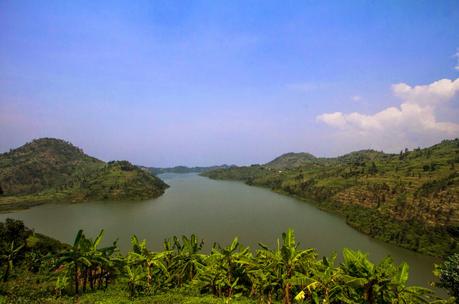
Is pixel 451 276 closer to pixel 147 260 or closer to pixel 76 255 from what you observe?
pixel 147 260

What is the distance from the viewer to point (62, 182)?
561 feet

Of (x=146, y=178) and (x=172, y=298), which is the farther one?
(x=146, y=178)

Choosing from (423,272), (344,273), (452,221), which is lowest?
(423,272)

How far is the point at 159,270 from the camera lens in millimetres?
25344

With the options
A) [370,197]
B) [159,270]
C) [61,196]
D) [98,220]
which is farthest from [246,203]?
[159,270]

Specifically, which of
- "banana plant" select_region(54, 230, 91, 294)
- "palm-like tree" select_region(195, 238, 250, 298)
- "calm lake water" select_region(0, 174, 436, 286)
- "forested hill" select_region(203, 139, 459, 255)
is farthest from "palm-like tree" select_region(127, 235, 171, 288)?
"forested hill" select_region(203, 139, 459, 255)

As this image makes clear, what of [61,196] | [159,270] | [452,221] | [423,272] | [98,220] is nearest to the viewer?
[159,270]

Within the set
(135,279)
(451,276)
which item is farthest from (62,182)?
(451,276)

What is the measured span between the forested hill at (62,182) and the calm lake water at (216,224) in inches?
570

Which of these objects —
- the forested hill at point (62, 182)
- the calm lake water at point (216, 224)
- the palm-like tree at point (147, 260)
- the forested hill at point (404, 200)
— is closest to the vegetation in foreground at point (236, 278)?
the palm-like tree at point (147, 260)

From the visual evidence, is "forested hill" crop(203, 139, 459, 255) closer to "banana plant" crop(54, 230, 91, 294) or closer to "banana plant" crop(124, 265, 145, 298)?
"banana plant" crop(124, 265, 145, 298)

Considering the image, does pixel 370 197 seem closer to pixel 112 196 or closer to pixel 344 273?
pixel 344 273

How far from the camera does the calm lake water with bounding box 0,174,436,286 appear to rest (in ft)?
200

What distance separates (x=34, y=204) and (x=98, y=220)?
5084 cm
